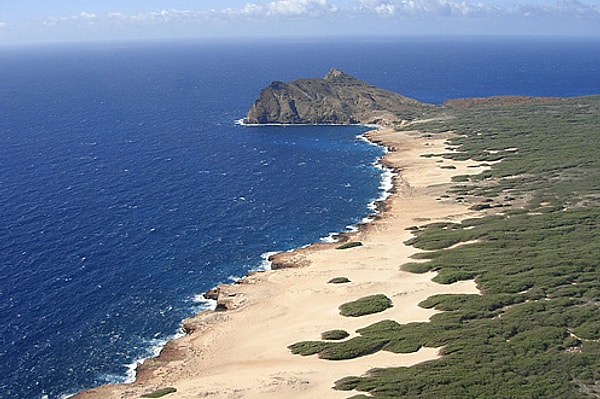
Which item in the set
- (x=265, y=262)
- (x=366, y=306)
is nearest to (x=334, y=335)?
(x=366, y=306)

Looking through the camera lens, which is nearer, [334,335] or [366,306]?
[334,335]

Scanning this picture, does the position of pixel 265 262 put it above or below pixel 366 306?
Result: above

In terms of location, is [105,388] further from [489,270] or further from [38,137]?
[38,137]

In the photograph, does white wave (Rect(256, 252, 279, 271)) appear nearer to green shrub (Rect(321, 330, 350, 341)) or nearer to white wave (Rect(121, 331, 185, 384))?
white wave (Rect(121, 331, 185, 384))

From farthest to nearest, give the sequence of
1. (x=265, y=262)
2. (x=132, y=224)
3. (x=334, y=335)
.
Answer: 1. (x=132, y=224)
2. (x=265, y=262)
3. (x=334, y=335)

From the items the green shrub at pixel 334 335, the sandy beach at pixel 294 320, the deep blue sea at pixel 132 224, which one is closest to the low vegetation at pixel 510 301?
the green shrub at pixel 334 335

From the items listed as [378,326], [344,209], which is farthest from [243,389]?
[344,209]

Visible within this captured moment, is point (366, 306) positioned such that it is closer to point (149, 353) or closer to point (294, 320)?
point (294, 320)
